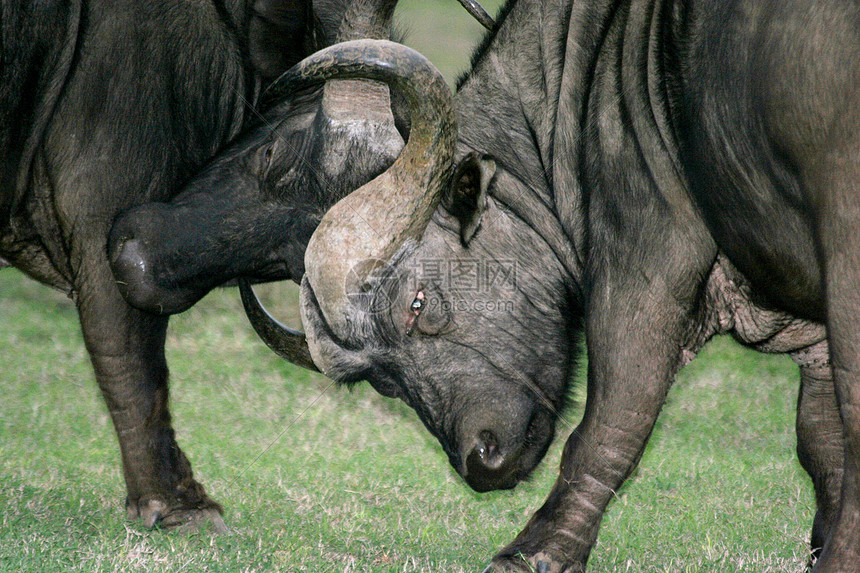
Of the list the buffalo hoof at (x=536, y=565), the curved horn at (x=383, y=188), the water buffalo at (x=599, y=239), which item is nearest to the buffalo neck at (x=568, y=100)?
the water buffalo at (x=599, y=239)

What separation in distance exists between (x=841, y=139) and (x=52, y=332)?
7.62 metres

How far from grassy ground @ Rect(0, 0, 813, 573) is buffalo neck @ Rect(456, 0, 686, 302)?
3.02ft

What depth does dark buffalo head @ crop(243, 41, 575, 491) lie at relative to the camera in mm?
4082

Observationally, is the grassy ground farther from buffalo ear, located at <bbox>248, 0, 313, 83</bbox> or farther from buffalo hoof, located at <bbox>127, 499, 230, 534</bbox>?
buffalo ear, located at <bbox>248, 0, 313, 83</bbox>

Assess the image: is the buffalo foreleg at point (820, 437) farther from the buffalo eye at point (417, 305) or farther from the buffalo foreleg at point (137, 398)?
the buffalo foreleg at point (137, 398)

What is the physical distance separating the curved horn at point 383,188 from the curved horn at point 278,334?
58 cm

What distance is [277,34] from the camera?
509 centimetres

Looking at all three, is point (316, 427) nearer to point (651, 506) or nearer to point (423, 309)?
point (651, 506)

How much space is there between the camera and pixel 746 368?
326 inches

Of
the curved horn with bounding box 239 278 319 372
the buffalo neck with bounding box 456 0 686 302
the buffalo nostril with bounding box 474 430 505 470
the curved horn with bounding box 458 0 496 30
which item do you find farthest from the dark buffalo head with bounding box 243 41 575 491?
the curved horn with bounding box 458 0 496 30

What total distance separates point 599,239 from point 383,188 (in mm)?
857

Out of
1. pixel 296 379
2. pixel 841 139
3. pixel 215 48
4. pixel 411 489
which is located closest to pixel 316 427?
pixel 296 379

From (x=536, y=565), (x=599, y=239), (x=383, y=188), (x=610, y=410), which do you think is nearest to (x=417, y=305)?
(x=383, y=188)

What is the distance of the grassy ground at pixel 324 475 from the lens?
4.29 metres
